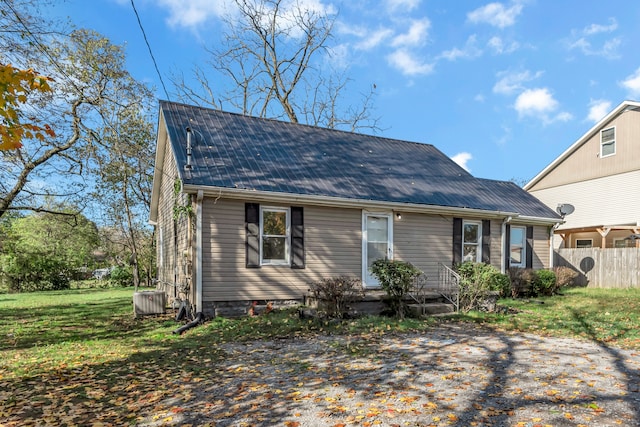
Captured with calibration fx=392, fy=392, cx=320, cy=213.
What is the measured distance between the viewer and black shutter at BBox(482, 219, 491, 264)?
12.4 meters

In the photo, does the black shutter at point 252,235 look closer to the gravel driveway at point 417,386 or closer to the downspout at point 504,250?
the gravel driveway at point 417,386

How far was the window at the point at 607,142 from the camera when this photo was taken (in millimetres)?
18219

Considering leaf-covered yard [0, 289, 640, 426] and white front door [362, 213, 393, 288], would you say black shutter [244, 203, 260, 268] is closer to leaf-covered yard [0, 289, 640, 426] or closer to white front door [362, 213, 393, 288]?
leaf-covered yard [0, 289, 640, 426]

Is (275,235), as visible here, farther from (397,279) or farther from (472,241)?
(472,241)

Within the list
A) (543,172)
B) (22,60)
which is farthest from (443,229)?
(543,172)

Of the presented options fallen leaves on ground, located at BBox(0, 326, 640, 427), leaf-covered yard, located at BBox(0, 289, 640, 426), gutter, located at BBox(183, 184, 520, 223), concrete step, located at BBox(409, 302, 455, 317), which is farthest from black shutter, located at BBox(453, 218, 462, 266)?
fallen leaves on ground, located at BBox(0, 326, 640, 427)

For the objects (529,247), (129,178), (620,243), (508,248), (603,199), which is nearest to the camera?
(508,248)

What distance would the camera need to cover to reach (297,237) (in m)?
9.84

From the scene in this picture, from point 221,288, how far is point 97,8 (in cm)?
650

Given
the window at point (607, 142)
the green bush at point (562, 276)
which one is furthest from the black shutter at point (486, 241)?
the window at point (607, 142)

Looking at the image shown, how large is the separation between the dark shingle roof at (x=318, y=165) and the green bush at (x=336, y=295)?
2523mm

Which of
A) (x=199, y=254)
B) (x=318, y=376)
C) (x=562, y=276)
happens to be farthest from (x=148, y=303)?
(x=562, y=276)

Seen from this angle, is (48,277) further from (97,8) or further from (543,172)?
(543,172)

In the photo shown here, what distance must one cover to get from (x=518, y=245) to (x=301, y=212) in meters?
8.86
